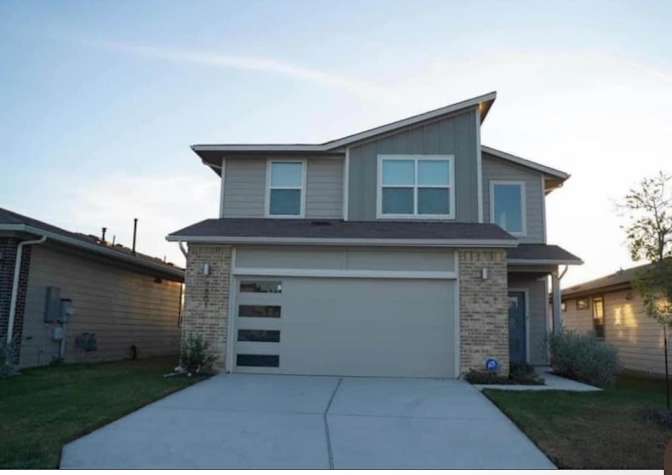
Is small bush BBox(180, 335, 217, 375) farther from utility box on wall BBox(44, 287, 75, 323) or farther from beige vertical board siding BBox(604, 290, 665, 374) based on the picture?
beige vertical board siding BBox(604, 290, 665, 374)

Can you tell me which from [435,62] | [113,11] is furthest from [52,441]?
[435,62]

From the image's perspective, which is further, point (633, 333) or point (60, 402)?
point (633, 333)

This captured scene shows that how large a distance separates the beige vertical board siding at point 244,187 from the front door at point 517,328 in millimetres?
7223

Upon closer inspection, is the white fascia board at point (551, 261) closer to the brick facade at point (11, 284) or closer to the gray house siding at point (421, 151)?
the gray house siding at point (421, 151)

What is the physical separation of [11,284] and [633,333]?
16.6 meters

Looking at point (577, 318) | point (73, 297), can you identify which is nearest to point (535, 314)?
point (577, 318)

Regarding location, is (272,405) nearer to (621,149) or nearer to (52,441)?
(52,441)

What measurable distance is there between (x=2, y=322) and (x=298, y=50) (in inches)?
339

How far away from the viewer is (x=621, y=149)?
45.7 feet

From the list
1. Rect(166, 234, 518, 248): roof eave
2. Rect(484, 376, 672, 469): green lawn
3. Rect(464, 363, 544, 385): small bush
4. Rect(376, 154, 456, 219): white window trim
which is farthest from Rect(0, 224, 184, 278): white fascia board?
Rect(484, 376, 672, 469): green lawn

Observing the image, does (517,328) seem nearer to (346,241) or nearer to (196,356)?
(346,241)

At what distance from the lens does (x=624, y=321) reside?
17.9 meters

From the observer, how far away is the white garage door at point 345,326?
1203cm

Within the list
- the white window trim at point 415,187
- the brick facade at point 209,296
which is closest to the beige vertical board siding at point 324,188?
the white window trim at point 415,187
